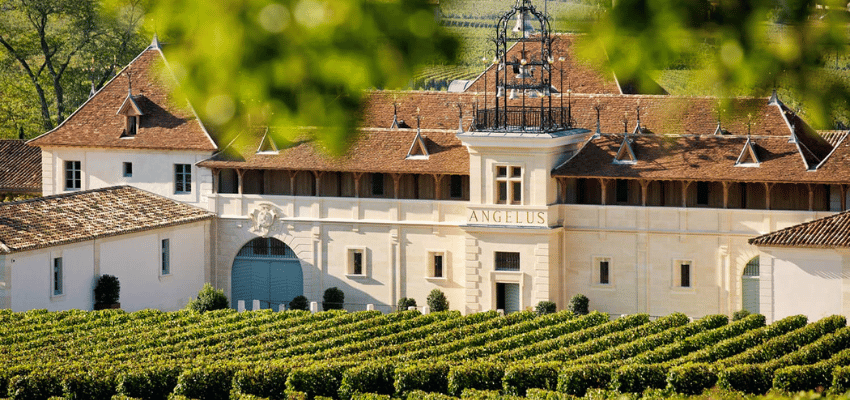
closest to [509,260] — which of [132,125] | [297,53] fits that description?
[132,125]

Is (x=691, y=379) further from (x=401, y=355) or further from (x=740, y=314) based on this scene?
(x=740, y=314)

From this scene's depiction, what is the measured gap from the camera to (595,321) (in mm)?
35875

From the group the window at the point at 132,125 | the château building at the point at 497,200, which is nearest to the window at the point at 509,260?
the château building at the point at 497,200

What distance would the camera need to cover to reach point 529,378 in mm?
27891

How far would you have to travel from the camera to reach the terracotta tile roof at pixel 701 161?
39.2m

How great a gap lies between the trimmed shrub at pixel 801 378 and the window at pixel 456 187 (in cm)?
1715

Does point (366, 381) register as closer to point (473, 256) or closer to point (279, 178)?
point (473, 256)

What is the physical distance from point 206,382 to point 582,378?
→ 7905 mm

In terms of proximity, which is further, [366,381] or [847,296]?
[847,296]

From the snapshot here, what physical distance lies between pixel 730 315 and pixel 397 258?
10.8 meters

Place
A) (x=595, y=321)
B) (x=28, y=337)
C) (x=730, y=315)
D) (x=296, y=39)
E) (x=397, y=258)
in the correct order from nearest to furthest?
1. (x=296, y=39)
2. (x=28, y=337)
3. (x=595, y=321)
4. (x=730, y=315)
5. (x=397, y=258)

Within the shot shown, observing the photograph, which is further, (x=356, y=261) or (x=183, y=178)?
(x=183, y=178)

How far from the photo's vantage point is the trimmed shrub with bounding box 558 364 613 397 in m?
27.6

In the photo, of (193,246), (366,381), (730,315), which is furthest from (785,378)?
(193,246)
